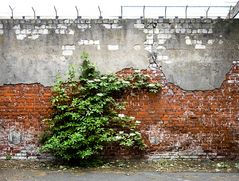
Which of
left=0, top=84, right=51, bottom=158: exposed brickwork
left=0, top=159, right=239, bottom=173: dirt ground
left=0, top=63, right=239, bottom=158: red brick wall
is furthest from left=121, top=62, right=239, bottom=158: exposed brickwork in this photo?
left=0, top=84, right=51, bottom=158: exposed brickwork

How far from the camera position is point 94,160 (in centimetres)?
809

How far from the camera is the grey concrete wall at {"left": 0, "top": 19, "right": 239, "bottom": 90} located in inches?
327

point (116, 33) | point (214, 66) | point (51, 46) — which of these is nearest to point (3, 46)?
point (51, 46)

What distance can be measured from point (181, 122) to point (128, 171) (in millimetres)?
1661

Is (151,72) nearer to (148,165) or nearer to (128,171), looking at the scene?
(148,165)

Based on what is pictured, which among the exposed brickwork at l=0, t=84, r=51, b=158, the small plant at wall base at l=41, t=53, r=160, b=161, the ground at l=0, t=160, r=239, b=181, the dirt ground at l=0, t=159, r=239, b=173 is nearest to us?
the ground at l=0, t=160, r=239, b=181

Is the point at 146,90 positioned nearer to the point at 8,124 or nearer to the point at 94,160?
the point at 94,160

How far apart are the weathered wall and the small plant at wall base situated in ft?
Result: 0.70

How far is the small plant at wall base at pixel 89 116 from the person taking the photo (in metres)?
7.82

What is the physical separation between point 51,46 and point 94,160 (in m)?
2.61

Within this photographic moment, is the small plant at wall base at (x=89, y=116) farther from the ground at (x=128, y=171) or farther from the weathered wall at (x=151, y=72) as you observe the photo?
the ground at (x=128, y=171)

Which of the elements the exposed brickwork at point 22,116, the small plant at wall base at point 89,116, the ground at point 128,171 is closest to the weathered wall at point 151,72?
the exposed brickwork at point 22,116

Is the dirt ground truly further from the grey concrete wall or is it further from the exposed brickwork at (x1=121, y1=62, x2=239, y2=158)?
the grey concrete wall

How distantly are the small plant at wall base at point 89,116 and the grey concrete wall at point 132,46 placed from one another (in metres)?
0.31
